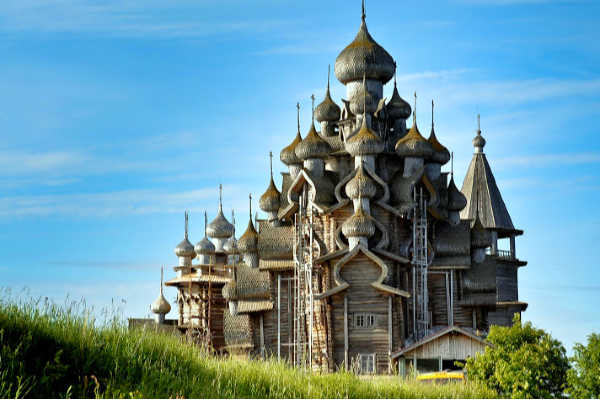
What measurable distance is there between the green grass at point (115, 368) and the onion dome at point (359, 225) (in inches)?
469

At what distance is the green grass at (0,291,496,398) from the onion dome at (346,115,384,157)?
45.9ft

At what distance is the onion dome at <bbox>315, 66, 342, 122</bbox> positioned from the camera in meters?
33.9

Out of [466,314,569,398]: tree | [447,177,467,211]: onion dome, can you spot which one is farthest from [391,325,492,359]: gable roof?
[447,177,467,211]: onion dome

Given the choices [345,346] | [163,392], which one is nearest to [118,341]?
[163,392]

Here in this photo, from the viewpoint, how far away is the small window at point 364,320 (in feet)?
95.9

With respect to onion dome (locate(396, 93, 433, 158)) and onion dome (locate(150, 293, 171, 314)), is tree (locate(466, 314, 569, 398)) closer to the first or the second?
onion dome (locate(396, 93, 433, 158))

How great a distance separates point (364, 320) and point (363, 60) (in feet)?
31.4

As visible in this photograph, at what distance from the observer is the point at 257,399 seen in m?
15.2

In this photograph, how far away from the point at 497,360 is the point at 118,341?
1033cm

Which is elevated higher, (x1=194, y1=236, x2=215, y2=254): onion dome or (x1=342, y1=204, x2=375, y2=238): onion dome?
(x1=194, y1=236, x2=215, y2=254): onion dome

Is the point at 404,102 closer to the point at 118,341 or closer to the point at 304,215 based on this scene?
the point at 304,215

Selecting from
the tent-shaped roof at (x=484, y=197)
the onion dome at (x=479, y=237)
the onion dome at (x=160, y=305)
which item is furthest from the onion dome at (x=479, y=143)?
the onion dome at (x=160, y=305)

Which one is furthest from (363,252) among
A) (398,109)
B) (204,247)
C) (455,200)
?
(204,247)

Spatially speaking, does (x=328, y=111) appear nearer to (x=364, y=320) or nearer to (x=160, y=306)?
(x=364, y=320)
